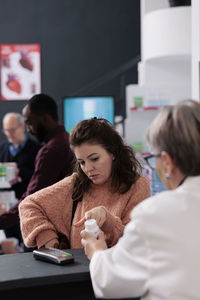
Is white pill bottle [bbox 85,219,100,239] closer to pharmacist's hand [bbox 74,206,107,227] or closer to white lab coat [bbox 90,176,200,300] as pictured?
pharmacist's hand [bbox 74,206,107,227]

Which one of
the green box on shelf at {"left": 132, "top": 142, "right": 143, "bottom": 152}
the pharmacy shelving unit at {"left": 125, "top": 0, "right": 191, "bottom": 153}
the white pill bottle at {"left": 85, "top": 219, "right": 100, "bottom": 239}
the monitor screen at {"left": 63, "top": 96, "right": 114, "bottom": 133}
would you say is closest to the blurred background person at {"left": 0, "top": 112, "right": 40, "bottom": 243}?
the green box on shelf at {"left": 132, "top": 142, "right": 143, "bottom": 152}

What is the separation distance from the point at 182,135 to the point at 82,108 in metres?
6.39

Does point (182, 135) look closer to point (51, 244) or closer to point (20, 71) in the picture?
point (51, 244)

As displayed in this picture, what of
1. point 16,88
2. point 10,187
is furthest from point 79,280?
point 16,88

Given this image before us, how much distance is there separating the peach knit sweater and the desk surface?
24 centimetres

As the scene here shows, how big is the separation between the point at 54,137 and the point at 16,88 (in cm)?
511

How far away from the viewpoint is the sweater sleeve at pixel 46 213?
216 centimetres

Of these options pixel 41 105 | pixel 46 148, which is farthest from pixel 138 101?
pixel 46 148

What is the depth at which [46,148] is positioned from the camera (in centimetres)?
300

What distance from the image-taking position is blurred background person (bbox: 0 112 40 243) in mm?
4836

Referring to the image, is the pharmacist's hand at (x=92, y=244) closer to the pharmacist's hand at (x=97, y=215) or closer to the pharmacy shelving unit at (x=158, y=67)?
the pharmacist's hand at (x=97, y=215)

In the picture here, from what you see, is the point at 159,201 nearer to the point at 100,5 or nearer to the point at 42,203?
the point at 42,203

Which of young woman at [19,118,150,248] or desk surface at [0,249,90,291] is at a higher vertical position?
young woman at [19,118,150,248]

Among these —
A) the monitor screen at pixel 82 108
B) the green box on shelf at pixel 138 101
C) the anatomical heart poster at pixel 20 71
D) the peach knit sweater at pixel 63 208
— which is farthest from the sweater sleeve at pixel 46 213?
the anatomical heart poster at pixel 20 71
